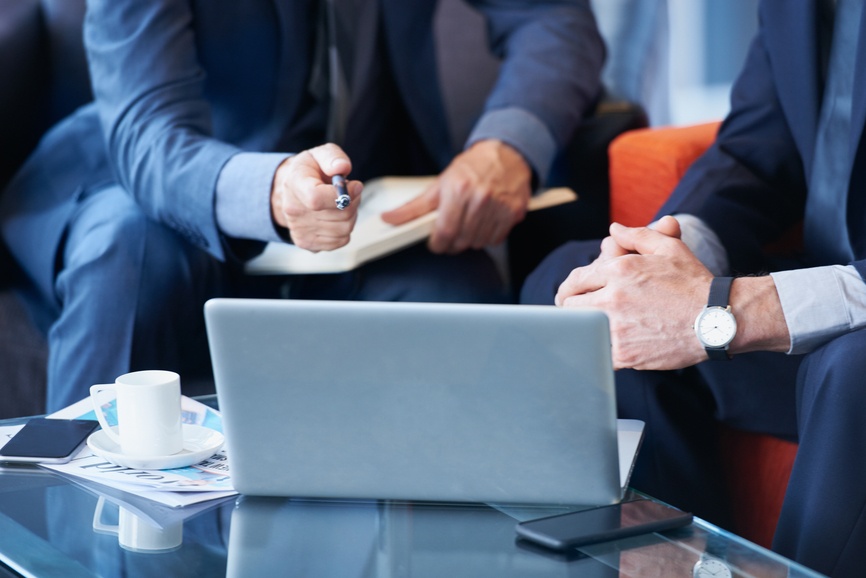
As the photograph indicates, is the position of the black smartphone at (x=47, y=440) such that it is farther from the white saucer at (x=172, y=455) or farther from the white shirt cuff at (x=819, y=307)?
the white shirt cuff at (x=819, y=307)

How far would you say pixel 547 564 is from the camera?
28.8 inches

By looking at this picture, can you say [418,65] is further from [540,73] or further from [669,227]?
[669,227]

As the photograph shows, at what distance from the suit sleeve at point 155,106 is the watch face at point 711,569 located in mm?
967

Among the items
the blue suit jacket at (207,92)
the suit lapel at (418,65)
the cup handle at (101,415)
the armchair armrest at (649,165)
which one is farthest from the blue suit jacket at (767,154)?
the cup handle at (101,415)

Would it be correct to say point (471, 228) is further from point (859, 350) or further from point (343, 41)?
point (859, 350)

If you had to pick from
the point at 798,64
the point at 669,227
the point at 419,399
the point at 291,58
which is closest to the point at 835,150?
the point at 798,64

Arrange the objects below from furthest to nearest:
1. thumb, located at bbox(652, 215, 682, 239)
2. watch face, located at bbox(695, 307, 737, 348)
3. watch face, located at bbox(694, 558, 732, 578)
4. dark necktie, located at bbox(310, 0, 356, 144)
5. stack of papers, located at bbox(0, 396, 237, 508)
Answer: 1. dark necktie, located at bbox(310, 0, 356, 144)
2. thumb, located at bbox(652, 215, 682, 239)
3. watch face, located at bbox(695, 307, 737, 348)
4. stack of papers, located at bbox(0, 396, 237, 508)
5. watch face, located at bbox(694, 558, 732, 578)

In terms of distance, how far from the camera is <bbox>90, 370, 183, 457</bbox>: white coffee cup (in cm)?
90

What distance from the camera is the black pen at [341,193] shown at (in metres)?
1.27

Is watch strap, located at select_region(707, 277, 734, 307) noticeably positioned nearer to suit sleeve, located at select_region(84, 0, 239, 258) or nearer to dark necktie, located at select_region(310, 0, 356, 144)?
suit sleeve, located at select_region(84, 0, 239, 258)

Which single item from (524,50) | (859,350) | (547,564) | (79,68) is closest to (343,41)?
A: (524,50)

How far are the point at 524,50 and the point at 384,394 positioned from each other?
1.26 meters

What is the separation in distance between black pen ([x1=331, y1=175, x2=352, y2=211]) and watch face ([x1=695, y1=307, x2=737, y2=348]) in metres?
0.47

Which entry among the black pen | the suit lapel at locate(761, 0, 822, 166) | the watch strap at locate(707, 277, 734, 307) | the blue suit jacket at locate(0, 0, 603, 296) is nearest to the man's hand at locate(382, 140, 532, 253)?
the blue suit jacket at locate(0, 0, 603, 296)
